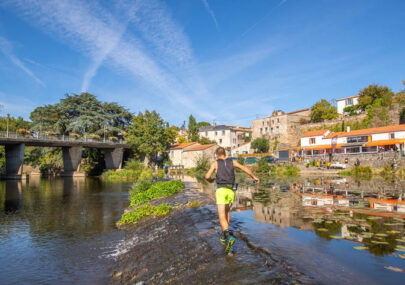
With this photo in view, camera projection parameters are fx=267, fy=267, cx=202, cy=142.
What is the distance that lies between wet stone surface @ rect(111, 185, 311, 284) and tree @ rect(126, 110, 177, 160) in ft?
150

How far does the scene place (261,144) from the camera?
226 feet

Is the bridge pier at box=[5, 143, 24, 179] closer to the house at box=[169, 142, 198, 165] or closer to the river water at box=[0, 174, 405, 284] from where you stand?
the house at box=[169, 142, 198, 165]

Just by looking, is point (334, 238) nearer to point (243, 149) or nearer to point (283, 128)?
point (283, 128)

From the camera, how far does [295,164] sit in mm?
45781

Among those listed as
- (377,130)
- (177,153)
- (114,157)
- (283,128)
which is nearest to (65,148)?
(114,157)

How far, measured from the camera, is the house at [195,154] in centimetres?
5697

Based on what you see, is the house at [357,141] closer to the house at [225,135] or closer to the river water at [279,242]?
the house at [225,135]

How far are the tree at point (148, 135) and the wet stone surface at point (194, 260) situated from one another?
45710 millimetres

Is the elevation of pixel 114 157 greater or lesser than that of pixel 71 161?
greater

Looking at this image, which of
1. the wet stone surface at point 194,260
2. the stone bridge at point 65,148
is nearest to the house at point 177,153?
the stone bridge at point 65,148

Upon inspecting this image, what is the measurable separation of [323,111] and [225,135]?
28880 mm

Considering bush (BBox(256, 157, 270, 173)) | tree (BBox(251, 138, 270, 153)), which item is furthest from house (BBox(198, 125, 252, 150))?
bush (BBox(256, 157, 270, 173))

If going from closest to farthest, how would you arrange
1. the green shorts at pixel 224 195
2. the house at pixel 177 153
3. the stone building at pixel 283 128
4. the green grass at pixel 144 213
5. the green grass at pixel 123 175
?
the green shorts at pixel 224 195 → the green grass at pixel 144 213 → the green grass at pixel 123 175 → the house at pixel 177 153 → the stone building at pixel 283 128

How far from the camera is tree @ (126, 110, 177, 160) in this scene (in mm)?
55281
